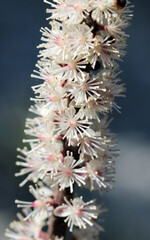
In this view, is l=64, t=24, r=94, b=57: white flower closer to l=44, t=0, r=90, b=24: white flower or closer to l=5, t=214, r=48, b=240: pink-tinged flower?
l=44, t=0, r=90, b=24: white flower

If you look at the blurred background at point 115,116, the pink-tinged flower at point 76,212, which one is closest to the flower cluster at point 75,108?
the pink-tinged flower at point 76,212

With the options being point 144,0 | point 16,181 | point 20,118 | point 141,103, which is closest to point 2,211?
point 16,181

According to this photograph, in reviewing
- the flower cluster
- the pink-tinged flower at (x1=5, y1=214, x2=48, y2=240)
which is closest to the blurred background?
the pink-tinged flower at (x1=5, y1=214, x2=48, y2=240)

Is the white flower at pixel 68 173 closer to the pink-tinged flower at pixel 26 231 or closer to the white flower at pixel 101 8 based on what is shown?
the pink-tinged flower at pixel 26 231

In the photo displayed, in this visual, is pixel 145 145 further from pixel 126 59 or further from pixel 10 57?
pixel 10 57

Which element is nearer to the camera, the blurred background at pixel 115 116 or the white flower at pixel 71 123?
the white flower at pixel 71 123

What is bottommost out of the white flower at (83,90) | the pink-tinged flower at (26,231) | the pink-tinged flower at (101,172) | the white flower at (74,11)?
the pink-tinged flower at (26,231)

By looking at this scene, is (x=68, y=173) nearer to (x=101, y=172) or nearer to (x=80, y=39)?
(x=101, y=172)
